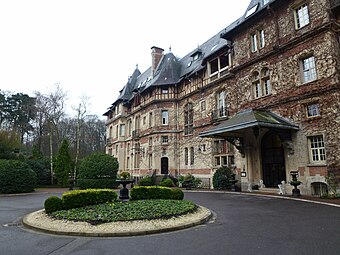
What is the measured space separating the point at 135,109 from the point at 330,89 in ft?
79.7

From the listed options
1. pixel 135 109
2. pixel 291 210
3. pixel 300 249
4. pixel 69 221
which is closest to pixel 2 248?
pixel 69 221

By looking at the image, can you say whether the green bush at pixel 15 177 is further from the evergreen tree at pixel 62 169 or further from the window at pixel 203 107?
the window at pixel 203 107

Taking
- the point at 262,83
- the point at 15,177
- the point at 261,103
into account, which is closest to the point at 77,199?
the point at 261,103

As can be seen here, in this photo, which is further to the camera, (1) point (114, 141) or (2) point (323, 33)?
(1) point (114, 141)

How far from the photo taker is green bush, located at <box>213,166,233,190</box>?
19314 millimetres

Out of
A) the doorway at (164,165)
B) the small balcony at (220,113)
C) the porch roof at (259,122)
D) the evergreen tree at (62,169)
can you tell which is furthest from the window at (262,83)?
the evergreen tree at (62,169)

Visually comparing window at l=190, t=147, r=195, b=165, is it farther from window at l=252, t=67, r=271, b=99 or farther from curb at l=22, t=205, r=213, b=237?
curb at l=22, t=205, r=213, b=237

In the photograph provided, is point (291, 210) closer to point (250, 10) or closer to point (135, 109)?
point (250, 10)

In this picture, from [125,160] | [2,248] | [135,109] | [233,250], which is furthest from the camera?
[125,160]

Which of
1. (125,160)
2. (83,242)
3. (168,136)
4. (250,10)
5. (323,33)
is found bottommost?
(83,242)

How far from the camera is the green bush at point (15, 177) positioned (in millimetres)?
19297

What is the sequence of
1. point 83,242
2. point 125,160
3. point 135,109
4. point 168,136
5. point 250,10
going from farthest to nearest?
point 125,160, point 135,109, point 168,136, point 250,10, point 83,242

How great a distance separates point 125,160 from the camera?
36.1 meters

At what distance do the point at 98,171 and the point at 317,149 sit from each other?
16972mm
